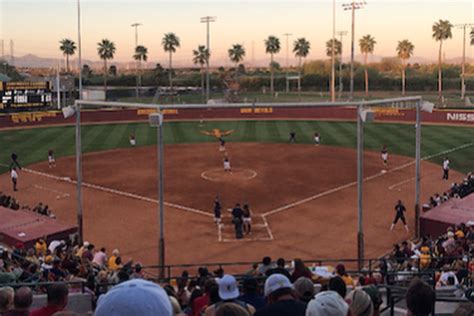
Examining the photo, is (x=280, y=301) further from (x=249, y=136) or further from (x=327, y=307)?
(x=249, y=136)

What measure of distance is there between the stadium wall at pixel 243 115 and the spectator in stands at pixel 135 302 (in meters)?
53.3

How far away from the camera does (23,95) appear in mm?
48094

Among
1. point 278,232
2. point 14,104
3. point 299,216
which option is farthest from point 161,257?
point 14,104

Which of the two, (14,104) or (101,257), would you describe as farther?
(14,104)

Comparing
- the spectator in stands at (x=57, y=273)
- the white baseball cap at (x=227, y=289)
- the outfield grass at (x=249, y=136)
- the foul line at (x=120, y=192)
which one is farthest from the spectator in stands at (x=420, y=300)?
the outfield grass at (x=249, y=136)

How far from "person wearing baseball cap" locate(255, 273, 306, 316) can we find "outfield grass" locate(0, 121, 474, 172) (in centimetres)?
3429

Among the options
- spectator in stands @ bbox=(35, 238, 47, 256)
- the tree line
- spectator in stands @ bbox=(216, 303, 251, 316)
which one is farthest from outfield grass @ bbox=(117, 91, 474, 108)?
spectator in stands @ bbox=(216, 303, 251, 316)

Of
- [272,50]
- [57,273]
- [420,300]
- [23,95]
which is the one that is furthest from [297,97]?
[420,300]

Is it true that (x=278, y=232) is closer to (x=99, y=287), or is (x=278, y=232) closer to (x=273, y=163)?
(x=99, y=287)

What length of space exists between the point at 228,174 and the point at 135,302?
3162cm

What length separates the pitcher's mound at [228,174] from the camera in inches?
1315

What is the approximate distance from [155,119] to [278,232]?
8335mm

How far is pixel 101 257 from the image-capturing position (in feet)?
53.9

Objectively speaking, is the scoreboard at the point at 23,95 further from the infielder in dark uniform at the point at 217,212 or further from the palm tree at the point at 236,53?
the palm tree at the point at 236,53
